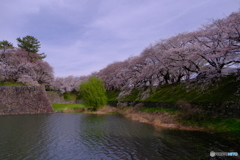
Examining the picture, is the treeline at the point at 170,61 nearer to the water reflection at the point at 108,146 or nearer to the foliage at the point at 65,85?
the foliage at the point at 65,85

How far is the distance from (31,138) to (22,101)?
83.0 ft

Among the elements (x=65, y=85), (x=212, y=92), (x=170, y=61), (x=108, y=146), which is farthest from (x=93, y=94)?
(x=65, y=85)

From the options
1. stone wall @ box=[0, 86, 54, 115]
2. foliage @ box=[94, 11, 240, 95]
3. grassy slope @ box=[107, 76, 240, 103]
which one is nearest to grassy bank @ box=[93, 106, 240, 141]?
grassy slope @ box=[107, 76, 240, 103]

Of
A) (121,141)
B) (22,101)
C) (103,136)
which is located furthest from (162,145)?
(22,101)

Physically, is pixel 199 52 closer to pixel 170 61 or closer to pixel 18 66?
pixel 170 61

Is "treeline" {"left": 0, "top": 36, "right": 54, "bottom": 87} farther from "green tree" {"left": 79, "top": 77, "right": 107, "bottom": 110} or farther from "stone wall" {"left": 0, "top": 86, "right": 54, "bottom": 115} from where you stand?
"green tree" {"left": 79, "top": 77, "right": 107, "bottom": 110}

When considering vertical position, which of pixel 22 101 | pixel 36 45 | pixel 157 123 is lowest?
pixel 157 123

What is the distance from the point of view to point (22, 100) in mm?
36438

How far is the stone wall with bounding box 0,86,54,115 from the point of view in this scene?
34.3m

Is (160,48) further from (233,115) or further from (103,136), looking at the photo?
(103,136)

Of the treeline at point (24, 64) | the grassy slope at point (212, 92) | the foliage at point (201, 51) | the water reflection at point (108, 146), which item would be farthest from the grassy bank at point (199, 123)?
the treeline at point (24, 64)

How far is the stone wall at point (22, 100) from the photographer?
113ft

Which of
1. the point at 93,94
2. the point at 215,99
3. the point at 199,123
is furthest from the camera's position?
the point at 93,94

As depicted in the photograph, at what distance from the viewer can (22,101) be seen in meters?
36.3
